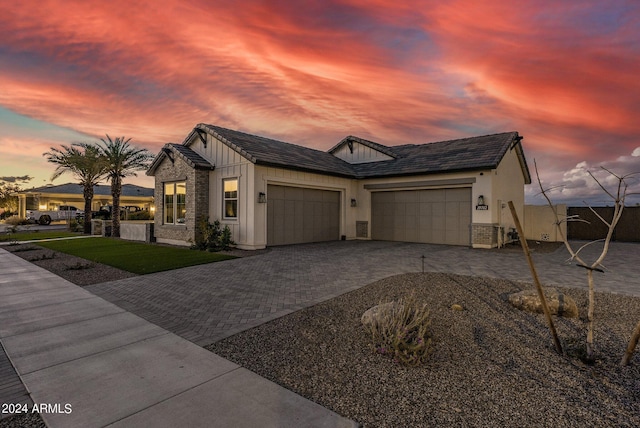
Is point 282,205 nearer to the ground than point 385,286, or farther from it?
farther from it

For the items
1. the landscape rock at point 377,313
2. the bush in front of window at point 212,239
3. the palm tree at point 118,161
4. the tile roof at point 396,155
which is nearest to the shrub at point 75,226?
the palm tree at point 118,161

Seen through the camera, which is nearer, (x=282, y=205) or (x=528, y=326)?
(x=528, y=326)

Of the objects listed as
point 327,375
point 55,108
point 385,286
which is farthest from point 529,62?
point 55,108

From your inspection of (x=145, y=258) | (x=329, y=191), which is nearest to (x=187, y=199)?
(x=145, y=258)

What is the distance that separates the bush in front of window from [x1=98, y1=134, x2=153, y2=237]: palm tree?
35.0ft

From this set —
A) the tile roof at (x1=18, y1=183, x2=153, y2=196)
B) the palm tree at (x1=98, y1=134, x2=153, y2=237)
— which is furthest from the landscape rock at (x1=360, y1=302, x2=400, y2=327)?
the tile roof at (x1=18, y1=183, x2=153, y2=196)

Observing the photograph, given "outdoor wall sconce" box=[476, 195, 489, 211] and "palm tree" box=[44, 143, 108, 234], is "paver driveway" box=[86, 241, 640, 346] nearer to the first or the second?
"outdoor wall sconce" box=[476, 195, 489, 211]

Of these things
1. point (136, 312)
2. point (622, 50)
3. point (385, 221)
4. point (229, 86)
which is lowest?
point (136, 312)

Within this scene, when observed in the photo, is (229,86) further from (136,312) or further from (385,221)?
(136,312)

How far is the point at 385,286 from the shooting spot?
697 centimetres

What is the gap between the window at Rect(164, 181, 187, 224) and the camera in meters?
15.9

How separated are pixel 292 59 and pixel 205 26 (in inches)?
124

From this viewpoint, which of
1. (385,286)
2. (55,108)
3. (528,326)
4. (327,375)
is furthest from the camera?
(55,108)

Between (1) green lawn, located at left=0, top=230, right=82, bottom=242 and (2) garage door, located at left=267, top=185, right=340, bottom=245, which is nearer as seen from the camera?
(2) garage door, located at left=267, top=185, right=340, bottom=245
